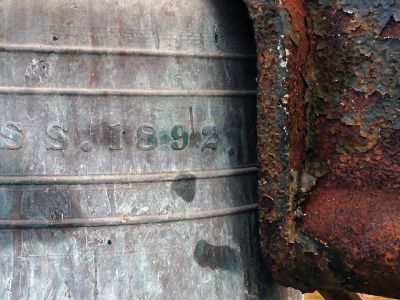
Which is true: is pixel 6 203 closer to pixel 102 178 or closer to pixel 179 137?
pixel 102 178

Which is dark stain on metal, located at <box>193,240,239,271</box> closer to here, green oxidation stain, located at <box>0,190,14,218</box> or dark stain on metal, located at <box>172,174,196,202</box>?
dark stain on metal, located at <box>172,174,196,202</box>

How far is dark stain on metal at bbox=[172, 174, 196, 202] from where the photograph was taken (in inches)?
50.2

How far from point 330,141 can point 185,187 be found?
0.25 meters

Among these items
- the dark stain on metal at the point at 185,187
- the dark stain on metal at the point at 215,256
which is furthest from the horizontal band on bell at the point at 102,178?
the dark stain on metal at the point at 215,256

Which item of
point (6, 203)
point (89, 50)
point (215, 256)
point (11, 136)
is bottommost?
point (215, 256)

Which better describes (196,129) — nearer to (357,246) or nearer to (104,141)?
(104,141)

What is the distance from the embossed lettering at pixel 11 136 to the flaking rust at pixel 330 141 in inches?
15.0

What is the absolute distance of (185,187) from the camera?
1282 millimetres

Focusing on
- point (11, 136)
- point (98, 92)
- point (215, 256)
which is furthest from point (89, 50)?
point (215, 256)

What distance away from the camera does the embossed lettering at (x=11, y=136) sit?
1.21 meters

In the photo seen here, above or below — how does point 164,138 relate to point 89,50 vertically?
below

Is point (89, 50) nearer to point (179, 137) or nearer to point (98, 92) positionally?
point (98, 92)

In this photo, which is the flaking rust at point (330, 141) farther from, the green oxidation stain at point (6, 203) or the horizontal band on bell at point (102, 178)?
the green oxidation stain at point (6, 203)

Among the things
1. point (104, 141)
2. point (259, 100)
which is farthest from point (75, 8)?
point (259, 100)
